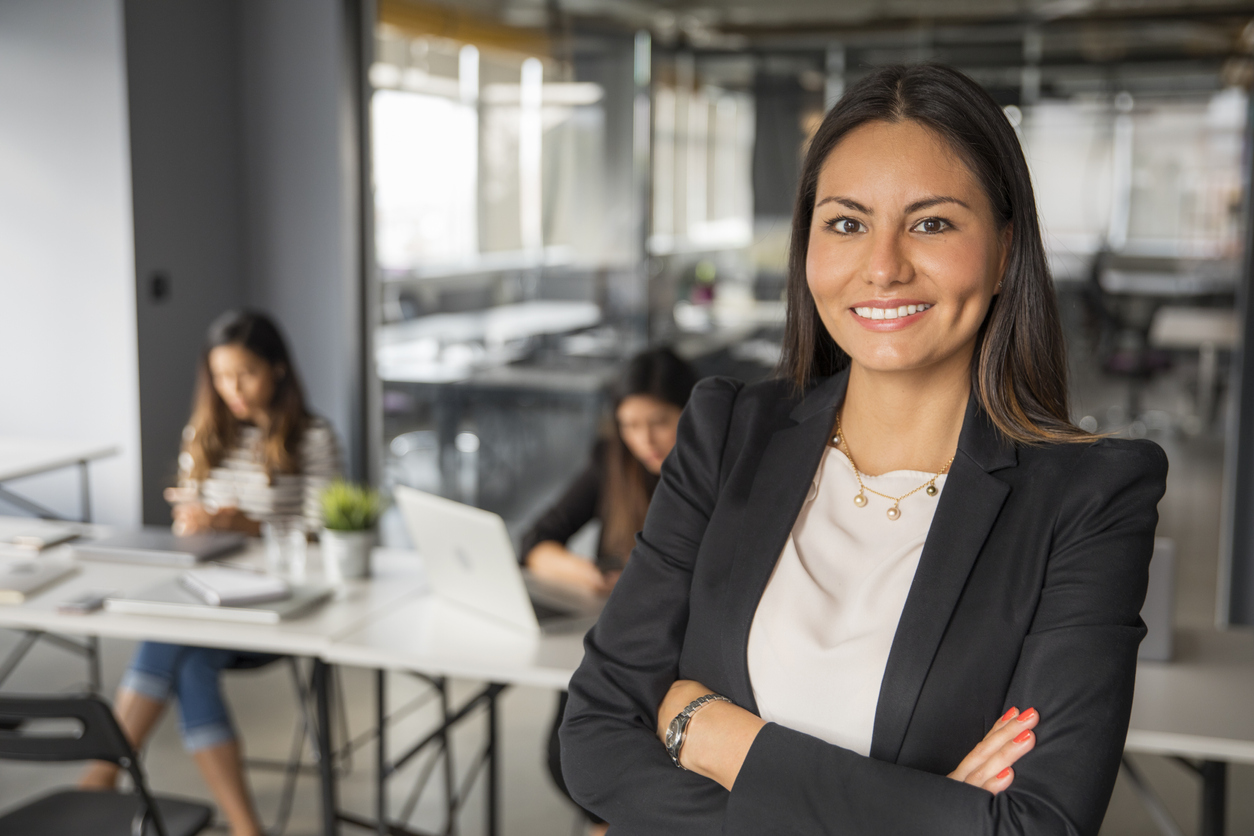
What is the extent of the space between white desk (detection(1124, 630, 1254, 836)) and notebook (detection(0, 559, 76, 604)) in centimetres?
243

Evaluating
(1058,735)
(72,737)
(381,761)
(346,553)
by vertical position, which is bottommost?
(381,761)

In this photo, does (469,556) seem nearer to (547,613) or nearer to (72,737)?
(547,613)

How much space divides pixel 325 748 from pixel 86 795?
48 centimetres

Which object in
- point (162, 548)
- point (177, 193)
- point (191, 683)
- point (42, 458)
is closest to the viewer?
point (191, 683)

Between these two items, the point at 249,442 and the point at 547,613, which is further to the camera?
the point at 249,442

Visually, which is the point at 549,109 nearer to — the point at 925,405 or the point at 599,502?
the point at 599,502

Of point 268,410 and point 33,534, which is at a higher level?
point 268,410

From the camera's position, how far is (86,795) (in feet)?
7.52

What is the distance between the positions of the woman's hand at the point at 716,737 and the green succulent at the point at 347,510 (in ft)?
5.39

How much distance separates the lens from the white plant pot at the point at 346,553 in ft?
9.32

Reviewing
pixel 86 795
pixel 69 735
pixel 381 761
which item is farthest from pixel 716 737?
pixel 86 795

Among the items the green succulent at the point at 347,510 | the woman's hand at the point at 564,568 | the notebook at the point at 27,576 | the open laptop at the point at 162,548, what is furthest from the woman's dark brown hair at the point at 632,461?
the notebook at the point at 27,576

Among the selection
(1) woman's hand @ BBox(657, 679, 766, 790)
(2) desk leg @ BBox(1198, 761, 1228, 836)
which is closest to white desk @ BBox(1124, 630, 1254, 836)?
(2) desk leg @ BBox(1198, 761, 1228, 836)

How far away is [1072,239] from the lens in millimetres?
4750
